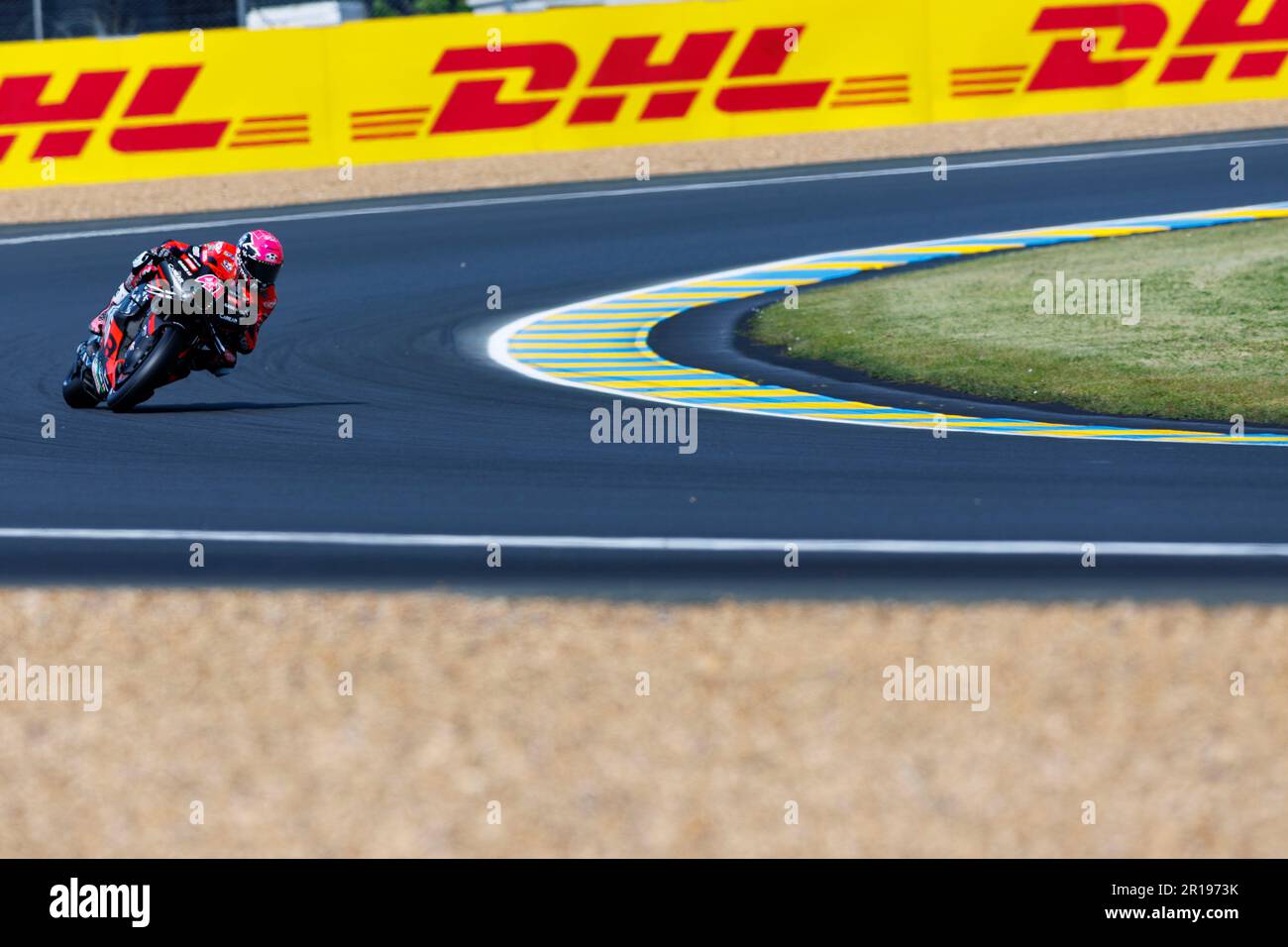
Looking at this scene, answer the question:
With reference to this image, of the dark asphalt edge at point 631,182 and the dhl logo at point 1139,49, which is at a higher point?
the dhl logo at point 1139,49

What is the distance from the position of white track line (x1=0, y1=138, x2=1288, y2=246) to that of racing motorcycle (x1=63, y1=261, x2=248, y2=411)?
9.62 meters

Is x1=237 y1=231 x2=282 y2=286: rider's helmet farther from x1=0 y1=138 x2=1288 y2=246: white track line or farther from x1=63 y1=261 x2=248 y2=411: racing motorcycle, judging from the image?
x1=0 y1=138 x2=1288 y2=246: white track line

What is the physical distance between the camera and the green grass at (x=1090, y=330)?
13578 mm

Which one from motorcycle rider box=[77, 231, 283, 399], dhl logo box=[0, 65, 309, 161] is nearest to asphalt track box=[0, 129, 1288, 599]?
motorcycle rider box=[77, 231, 283, 399]

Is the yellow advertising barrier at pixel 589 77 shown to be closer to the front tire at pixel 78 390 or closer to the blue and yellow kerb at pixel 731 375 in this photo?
the blue and yellow kerb at pixel 731 375

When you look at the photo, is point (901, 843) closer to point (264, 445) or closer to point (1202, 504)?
point (1202, 504)

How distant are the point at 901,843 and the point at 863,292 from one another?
11.8 m

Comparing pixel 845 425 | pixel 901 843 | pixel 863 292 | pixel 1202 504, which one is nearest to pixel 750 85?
pixel 863 292

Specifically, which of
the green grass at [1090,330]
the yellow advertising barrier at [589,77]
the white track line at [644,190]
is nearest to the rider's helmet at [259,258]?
the green grass at [1090,330]

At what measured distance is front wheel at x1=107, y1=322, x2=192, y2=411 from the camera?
12969mm

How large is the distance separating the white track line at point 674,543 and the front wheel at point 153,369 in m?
2.61

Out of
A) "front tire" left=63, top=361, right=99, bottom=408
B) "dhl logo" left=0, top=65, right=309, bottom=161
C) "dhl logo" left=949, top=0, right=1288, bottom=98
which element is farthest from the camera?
"dhl logo" left=949, top=0, right=1288, bottom=98

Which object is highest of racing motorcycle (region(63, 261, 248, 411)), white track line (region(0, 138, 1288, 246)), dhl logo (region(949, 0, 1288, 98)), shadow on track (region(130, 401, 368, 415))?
dhl logo (region(949, 0, 1288, 98))

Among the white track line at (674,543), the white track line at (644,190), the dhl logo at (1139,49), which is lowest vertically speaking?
the white track line at (674,543)
